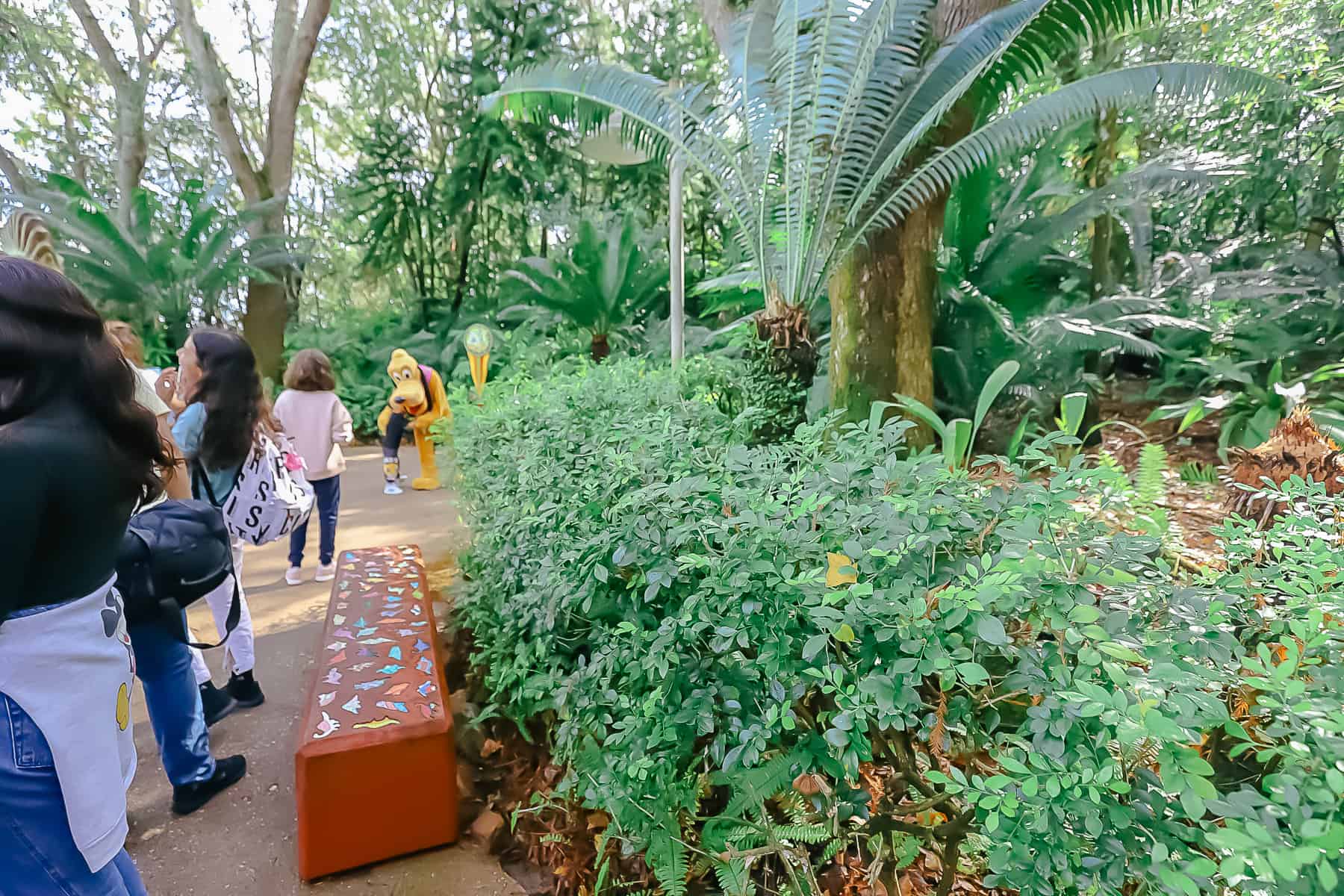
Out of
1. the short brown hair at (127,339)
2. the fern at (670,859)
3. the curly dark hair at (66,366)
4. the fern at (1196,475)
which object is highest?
the short brown hair at (127,339)

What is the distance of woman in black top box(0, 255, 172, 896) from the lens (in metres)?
1.19

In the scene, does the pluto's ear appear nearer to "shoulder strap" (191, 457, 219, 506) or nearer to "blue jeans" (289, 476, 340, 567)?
"shoulder strap" (191, 457, 219, 506)

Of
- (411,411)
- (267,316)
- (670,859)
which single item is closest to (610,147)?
(411,411)

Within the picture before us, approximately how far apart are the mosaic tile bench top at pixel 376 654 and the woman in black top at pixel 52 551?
34.0 inches

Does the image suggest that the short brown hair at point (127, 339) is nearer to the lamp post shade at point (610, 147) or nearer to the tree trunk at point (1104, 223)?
the lamp post shade at point (610, 147)

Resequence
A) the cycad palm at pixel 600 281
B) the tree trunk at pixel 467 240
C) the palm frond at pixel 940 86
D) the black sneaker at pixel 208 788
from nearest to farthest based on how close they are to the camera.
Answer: the black sneaker at pixel 208 788, the palm frond at pixel 940 86, the cycad palm at pixel 600 281, the tree trunk at pixel 467 240

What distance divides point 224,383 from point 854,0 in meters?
3.97

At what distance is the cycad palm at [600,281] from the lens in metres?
9.59

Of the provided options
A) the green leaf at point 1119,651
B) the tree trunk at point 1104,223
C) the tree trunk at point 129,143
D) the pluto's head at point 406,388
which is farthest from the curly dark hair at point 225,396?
the tree trunk at point 129,143

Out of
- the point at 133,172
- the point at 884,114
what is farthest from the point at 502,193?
the point at 884,114

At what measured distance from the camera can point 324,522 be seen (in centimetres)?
461

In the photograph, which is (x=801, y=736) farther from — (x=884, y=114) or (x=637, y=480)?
(x=884, y=114)

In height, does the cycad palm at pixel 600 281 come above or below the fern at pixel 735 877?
above

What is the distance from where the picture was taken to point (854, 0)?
13.3 ft
